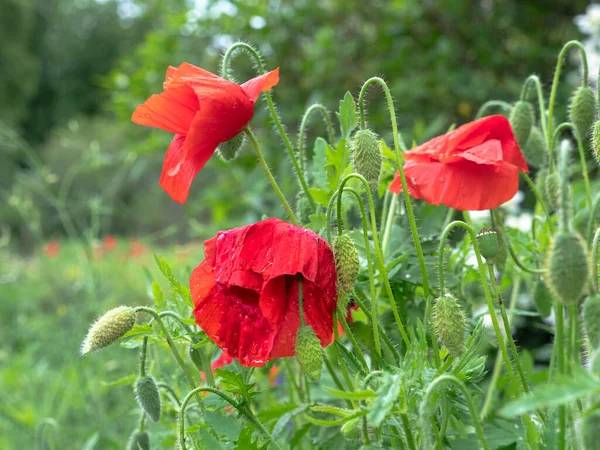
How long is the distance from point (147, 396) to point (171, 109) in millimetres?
308

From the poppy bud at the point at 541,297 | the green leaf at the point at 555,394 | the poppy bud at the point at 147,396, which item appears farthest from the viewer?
the poppy bud at the point at 541,297

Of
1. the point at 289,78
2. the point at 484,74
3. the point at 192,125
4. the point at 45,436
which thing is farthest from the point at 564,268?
the point at 289,78

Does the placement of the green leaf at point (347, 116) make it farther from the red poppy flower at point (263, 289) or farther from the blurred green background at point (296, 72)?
the blurred green background at point (296, 72)

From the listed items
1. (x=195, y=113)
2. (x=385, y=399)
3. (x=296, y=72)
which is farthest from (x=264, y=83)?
(x=296, y=72)

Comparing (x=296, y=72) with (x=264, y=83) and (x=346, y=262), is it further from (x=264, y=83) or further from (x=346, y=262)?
(x=346, y=262)

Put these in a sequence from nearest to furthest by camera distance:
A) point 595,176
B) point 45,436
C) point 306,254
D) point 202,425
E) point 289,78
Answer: point 306,254 → point 202,425 → point 45,436 → point 595,176 → point 289,78

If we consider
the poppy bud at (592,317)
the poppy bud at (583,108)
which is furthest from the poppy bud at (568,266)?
the poppy bud at (583,108)

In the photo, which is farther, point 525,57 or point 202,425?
point 525,57

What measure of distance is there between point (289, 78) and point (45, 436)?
7.78 ft

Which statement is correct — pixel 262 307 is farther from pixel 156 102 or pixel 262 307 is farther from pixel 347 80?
pixel 347 80

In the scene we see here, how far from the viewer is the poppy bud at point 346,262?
0.67 metres

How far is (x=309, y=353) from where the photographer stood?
0.67m

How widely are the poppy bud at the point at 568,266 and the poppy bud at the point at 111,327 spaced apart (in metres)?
0.41

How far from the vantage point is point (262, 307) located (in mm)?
705
